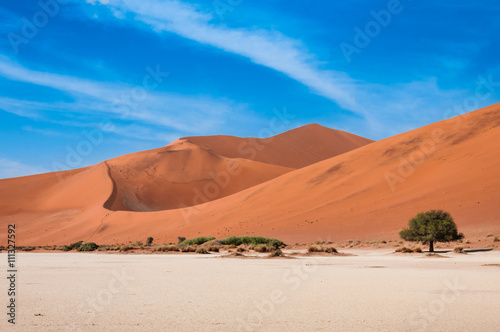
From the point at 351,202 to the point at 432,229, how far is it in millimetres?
20282

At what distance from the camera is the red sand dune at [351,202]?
3850cm

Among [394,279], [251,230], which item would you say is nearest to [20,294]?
[394,279]

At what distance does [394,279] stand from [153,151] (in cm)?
8359

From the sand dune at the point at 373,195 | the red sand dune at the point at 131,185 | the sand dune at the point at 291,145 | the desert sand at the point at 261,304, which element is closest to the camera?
the desert sand at the point at 261,304

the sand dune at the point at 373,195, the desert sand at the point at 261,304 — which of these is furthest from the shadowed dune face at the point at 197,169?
the desert sand at the point at 261,304

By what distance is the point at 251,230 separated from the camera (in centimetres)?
4484

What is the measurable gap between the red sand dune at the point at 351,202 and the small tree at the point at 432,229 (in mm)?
5796

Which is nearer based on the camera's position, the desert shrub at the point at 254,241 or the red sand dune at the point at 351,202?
the desert shrub at the point at 254,241

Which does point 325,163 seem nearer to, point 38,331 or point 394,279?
point 394,279

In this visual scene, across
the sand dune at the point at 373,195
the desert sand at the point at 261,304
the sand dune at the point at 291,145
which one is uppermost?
the sand dune at the point at 291,145

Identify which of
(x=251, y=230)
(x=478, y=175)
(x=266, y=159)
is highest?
(x=266, y=159)

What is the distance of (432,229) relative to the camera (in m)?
25.4

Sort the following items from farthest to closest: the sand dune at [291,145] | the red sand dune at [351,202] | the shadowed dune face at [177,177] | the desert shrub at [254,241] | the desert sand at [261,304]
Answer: the sand dune at [291,145], the shadowed dune face at [177,177], the red sand dune at [351,202], the desert shrub at [254,241], the desert sand at [261,304]

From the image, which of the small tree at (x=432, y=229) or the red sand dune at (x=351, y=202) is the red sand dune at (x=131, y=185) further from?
the small tree at (x=432, y=229)
